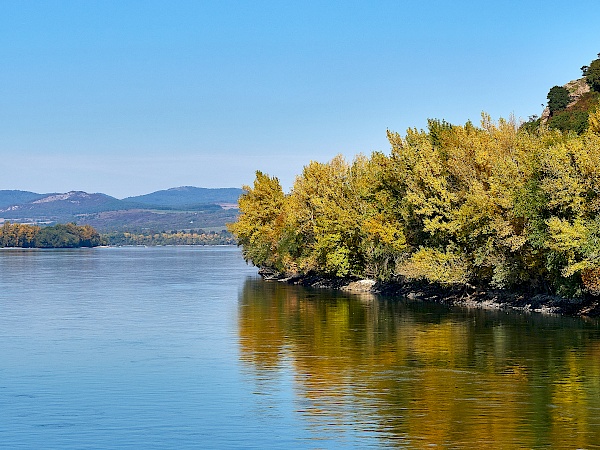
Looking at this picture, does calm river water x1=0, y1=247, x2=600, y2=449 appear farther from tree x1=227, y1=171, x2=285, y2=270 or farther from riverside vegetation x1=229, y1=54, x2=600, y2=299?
tree x1=227, y1=171, x2=285, y2=270

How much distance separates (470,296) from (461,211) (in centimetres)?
883

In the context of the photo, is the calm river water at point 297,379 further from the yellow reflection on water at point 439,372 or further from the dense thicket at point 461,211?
the dense thicket at point 461,211

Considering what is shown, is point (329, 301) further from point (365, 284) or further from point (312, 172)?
point (312, 172)

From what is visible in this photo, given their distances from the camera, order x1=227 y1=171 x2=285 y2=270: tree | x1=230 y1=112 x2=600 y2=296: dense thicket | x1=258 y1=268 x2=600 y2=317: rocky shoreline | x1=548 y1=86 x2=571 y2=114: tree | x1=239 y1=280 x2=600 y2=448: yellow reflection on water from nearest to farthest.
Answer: x1=239 y1=280 x2=600 y2=448: yellow reflection on water
x1=230 y1=112 x2=600 y2=296: dense thicket
x1=258 y1=268 x2=600 y2=317: rocky shoreline
x1=227 y1=171 x2=285 y2=270: tree
x1=548 y1=86 x2=571 y2=114: tree

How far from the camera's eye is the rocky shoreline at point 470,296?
69.7m

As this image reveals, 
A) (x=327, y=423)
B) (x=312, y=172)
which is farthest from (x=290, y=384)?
(x=312, y=172)

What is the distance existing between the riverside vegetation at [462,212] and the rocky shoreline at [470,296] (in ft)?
3.37

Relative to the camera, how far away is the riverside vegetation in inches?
2591

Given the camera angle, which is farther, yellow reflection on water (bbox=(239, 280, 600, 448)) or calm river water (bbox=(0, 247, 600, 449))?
yellow reflection on water (bbox=(239, 280, 600, 448))

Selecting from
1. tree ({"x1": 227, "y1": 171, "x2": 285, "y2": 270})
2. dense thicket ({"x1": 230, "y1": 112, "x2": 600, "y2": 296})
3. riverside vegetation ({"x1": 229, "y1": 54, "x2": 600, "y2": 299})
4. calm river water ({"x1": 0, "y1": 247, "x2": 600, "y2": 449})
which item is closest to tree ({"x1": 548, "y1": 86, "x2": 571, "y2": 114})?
riverside vegetation ({"x1": 229, "y1": 54, "x2": 600, "y2": 299})

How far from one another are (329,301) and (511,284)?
65.7 ft

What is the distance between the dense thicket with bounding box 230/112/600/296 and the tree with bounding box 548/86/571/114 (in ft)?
196

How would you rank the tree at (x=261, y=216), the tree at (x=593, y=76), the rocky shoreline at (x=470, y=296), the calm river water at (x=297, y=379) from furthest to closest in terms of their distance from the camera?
the tree at (x=593, y=76) → the tree at (x=261, y=216) → the rocky shoreline at (x=470, y=296) → the calm river water at (x=297, y=379)

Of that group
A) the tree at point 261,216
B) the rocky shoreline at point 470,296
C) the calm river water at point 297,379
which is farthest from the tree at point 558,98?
the calm river water at point 297,379
